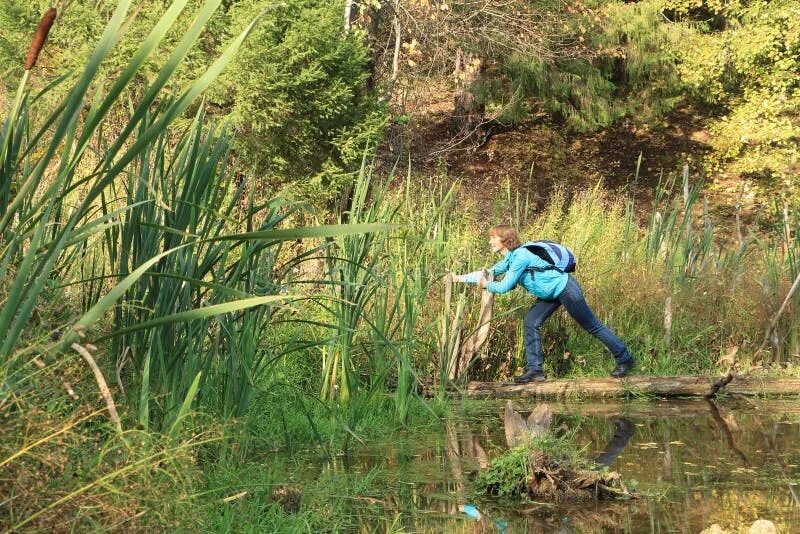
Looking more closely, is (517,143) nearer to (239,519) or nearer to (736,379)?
(736,379)

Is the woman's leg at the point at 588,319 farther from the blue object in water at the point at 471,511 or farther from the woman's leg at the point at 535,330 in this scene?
the blue object in water at the point at 471,511

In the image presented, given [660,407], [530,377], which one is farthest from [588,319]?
[660,407]

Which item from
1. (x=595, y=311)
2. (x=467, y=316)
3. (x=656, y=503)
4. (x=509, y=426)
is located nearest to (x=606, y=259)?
(x=595, y=311)

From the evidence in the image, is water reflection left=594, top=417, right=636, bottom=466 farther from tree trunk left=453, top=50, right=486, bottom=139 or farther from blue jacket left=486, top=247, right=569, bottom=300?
tree trunk left=453, top=50, right=486, bottom=139

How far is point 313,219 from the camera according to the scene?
12.3 m

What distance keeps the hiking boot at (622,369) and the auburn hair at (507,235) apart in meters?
1.27

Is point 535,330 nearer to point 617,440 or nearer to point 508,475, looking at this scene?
point 617,440

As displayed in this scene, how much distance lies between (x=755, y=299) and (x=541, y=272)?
220cm

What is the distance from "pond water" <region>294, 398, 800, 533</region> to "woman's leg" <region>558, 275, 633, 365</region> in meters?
0.86

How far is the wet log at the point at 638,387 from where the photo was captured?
29.1 ft

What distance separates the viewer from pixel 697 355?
1002 centimetres

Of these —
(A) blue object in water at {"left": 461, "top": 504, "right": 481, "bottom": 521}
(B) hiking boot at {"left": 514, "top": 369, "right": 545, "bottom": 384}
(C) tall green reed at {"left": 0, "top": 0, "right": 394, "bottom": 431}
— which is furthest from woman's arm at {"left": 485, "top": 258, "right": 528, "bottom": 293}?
(A) blue object in water at {"left": 461, "top": 504, "right": 481, "bottom": 521}

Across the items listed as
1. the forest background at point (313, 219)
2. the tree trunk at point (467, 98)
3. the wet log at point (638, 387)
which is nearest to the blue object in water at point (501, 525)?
the forest background at point (313, 219)

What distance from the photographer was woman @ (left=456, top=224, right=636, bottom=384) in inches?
358
